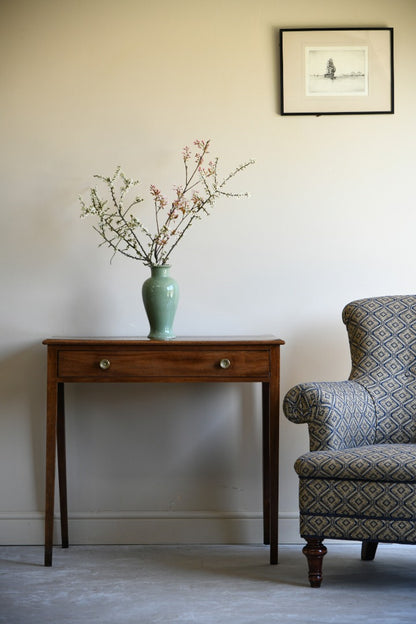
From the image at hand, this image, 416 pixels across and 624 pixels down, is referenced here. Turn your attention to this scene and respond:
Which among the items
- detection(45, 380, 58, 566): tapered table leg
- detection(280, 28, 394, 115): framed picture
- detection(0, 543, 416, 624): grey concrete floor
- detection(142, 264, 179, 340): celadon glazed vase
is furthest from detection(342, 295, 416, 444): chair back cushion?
detection(45, 380, 58, 566): tapered table leg

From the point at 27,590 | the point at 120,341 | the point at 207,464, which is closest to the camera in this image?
the point at 27,590

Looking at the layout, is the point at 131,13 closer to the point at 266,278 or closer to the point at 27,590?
the point at 266,278

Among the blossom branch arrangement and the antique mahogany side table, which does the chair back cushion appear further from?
the blossom branch arrangement

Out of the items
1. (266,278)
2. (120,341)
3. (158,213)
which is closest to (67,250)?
(158,213)

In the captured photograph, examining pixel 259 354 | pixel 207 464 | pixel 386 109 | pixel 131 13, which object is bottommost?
pixel 207 464

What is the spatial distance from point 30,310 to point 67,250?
0.96ft

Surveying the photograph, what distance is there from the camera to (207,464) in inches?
121

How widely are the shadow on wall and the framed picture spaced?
4.87ft

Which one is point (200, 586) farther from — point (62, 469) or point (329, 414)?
point (62, 469)

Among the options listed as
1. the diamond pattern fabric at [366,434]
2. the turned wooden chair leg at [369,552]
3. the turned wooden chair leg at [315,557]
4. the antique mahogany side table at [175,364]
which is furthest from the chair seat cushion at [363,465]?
the turned wooden chair leg at [369,552]

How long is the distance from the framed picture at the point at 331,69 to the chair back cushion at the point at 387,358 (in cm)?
85

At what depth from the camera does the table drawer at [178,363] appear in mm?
2674

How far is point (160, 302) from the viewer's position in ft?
9.10

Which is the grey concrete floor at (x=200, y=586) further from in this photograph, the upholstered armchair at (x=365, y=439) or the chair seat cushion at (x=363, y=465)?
the chair seat cushion at (x=363, y=465)
